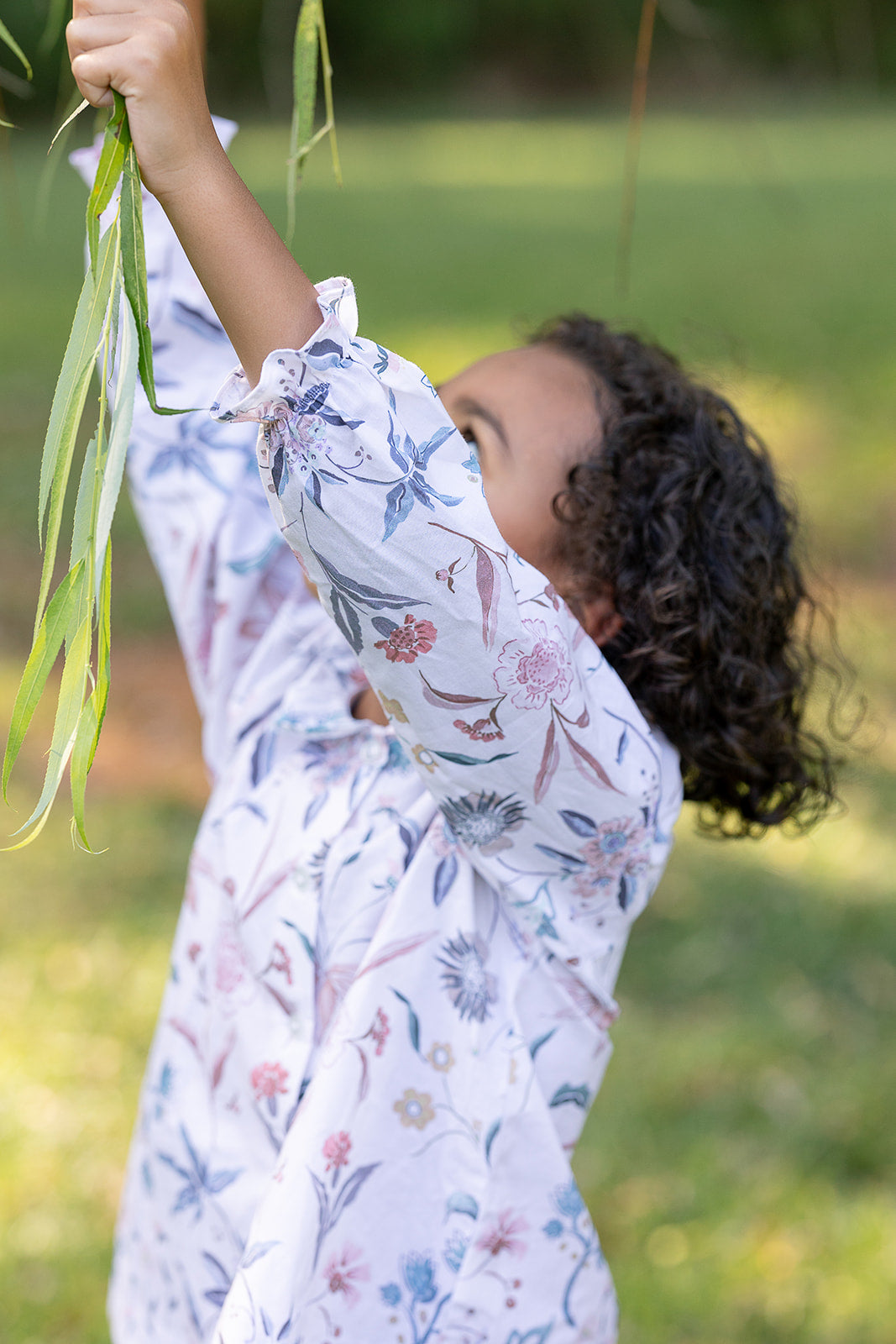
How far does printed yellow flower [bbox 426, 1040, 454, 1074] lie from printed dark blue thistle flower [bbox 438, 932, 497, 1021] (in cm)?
Result: 3

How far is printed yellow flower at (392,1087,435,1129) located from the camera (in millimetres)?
920

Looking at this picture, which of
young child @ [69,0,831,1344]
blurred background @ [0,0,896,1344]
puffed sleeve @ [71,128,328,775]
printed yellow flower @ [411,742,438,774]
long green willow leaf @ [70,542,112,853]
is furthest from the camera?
blurred background @ [0,0,896,1344]

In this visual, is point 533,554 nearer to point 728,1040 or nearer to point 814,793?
point 814,793

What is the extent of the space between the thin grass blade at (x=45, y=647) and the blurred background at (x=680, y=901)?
0.31m

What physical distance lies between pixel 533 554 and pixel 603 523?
59 millimetres

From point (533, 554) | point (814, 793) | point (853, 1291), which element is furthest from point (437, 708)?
point (853, 1291)

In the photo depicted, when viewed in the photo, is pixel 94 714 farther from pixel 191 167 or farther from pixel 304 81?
→ pixel 304 81

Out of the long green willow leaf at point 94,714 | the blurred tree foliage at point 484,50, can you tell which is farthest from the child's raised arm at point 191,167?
the blurred tree foliage at point 484,50

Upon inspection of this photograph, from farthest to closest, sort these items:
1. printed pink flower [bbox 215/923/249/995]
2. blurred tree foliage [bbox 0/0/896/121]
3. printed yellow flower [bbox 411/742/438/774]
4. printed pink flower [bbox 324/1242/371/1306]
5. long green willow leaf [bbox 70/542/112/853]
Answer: blurred tree foliage [bbox 0/0/896/121], printed pink flower [bbox 215/923/249/995], printed pink flower [bbox 324/1242/371/1306], printed yellow flower [bbox 411/742/438/774], long green willow leaf [bbox 70/542/112/853]

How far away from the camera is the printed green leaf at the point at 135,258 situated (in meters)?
0.62

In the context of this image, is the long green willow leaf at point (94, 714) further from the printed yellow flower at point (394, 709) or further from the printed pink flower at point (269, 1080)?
the printed pink flower at point (269, 1080)

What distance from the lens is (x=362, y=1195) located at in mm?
908

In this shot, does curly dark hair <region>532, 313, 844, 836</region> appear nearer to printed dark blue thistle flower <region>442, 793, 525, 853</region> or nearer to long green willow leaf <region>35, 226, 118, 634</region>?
printed dark blue thistle flower <region>442, 793, 525, 853</region>

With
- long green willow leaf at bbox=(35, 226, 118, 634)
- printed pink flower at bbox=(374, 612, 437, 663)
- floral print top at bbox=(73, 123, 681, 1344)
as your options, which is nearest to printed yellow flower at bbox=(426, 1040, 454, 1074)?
floral print top at bbox=(73, 123, 681, 1344)
